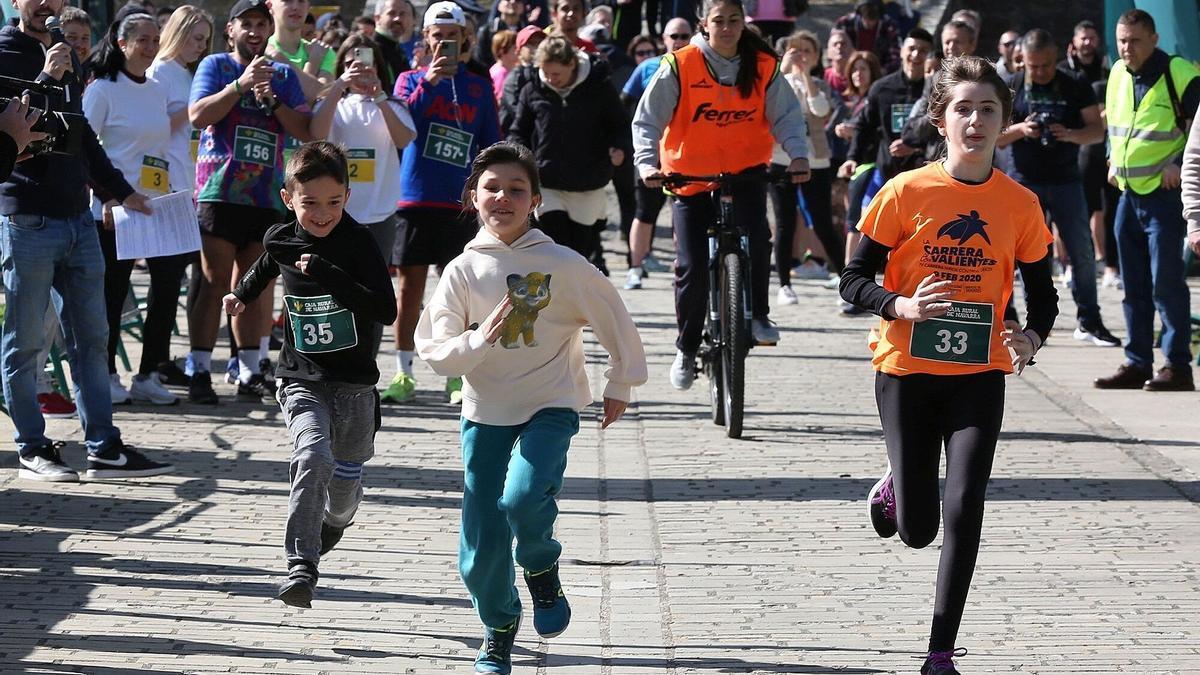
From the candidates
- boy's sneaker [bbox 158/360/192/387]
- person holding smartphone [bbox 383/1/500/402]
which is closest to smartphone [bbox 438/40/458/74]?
person holding smartphone [bbox 383/1/500/402]

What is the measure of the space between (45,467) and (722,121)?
12.6 feet

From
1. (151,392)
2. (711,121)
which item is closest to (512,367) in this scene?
(711,121)

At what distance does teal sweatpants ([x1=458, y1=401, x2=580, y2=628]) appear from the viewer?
520 cm

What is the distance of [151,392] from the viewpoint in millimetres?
10148

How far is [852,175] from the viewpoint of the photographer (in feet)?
44.3

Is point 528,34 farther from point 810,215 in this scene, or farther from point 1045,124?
point 1045,124

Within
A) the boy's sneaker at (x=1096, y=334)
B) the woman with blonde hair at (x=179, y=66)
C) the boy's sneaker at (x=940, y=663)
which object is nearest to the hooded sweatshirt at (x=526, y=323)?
the boy's sneaker at (x=940, y=663)

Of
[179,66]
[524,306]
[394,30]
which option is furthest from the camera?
[394,30]

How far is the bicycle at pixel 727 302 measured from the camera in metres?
9.22

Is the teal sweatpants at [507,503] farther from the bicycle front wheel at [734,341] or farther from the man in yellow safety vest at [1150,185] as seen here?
the man in yellow safety vest at [1150,185]

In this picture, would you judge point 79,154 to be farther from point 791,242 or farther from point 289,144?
point 791,242

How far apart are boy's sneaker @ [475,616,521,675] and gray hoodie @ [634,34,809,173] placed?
442 centimetres

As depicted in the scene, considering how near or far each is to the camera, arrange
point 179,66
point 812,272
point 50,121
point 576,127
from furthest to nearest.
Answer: point 812,272 < point 576,127 < point 179,66 < point 50,121

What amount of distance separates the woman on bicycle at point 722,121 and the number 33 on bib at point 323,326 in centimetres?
356
